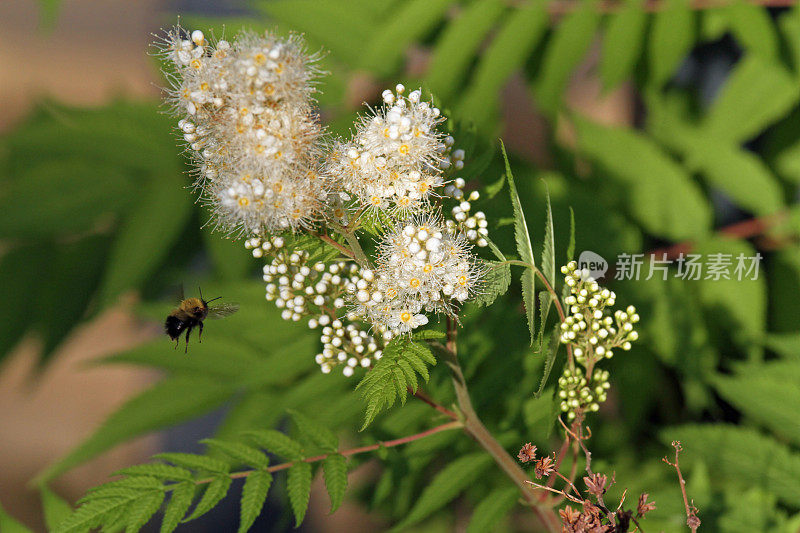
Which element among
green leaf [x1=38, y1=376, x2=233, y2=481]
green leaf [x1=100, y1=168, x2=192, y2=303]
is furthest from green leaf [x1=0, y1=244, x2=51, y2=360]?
green leaf [x1=38, y1=376, x2=233, y2=481]

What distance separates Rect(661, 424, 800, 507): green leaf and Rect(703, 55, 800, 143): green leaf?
2.23 ft

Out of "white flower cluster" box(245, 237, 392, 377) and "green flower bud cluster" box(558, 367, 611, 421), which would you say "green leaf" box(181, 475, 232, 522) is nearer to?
"white flower cluster" box(245, 237, 392, 377)

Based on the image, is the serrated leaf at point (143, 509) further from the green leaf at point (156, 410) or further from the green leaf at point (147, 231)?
the green leaf at point (147, 231)

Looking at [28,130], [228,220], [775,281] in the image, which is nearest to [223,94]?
[228,220]

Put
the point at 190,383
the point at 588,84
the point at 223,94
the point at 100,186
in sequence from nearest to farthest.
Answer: the point at 223,94 < the point at 190,383 < the point at 100,186 < the point at 588,84

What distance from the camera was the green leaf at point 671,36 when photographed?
3.13 feet

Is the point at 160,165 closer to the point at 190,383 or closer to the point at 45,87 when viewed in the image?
the point at 190,383

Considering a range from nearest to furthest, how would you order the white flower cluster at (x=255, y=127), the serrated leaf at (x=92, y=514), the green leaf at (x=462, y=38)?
the white flower cluster at (x=255, y=127)
the serrated leaf at (x=92, y=514)
the green leaf at (x=462, y=38)

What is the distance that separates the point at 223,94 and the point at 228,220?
Answer: 3.1 inches

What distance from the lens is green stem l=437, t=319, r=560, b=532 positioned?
45cm

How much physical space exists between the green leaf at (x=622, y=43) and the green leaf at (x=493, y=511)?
66 centimetres

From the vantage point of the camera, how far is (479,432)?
489mm

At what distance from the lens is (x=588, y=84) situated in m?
2.15

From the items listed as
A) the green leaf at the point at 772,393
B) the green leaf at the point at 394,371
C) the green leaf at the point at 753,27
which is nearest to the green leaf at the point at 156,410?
the green leaf at the point at 394,371
